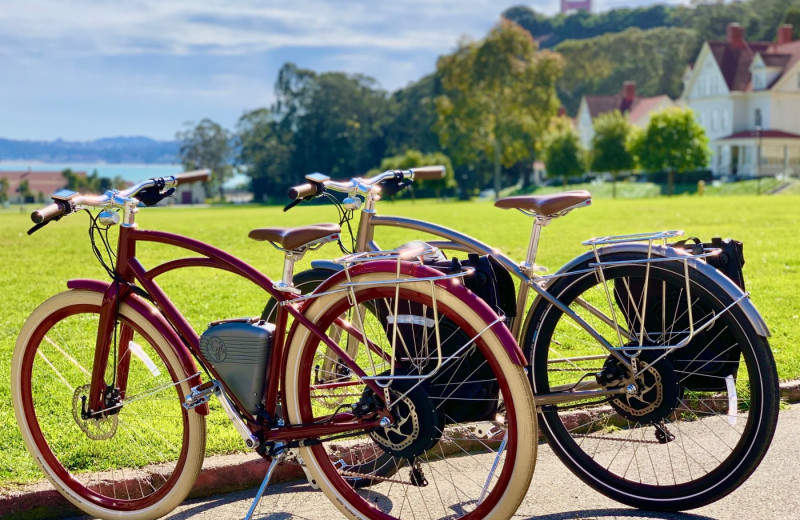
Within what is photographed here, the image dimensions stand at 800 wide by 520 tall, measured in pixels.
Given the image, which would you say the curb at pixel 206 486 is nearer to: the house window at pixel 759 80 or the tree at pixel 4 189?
the house window at pixel 759 80

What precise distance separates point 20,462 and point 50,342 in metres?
0.68

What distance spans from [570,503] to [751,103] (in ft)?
268

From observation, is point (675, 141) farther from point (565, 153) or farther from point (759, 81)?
point (759, 81)

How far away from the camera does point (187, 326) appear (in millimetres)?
3811

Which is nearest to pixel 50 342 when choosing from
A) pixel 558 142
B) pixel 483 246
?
pixel 483 246

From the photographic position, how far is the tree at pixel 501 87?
65.4 m

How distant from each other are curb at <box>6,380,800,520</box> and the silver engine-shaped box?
655mm

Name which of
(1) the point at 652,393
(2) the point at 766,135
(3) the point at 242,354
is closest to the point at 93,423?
(3) the point at 242,354

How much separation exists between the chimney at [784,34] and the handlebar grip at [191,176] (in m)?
86.3

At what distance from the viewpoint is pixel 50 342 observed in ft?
13.6

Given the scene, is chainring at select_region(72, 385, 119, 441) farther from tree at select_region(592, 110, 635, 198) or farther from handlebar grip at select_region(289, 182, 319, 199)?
tree at select_region(592, 110, 635, 198)

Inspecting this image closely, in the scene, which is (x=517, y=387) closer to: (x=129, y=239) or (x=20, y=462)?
(x=129, y=239)

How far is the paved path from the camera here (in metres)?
3.83

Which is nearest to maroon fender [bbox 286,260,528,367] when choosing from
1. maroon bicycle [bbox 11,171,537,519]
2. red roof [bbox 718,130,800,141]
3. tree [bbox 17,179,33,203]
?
maroon bicycle [bbox 11,171,537,519]
